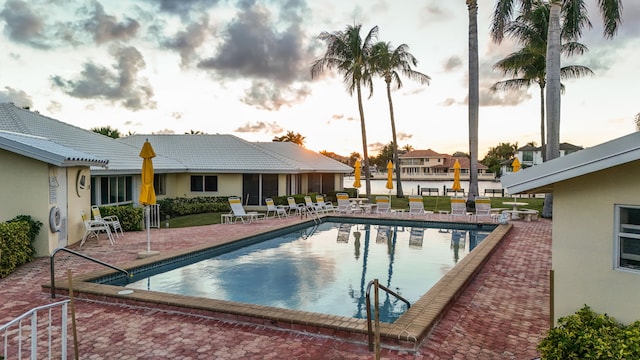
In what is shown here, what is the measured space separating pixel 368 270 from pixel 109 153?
14807 millimetres

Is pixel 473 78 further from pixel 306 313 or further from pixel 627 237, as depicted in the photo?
pixel 306 313

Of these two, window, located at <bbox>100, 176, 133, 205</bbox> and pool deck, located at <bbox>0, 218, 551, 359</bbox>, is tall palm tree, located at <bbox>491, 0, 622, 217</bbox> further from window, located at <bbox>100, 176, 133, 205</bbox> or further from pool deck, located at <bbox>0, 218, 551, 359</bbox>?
window, located at <bbox>100, 176, 133, 205</bbox>

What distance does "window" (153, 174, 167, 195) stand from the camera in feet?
77.5

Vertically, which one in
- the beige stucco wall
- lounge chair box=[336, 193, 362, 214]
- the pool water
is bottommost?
the pool water

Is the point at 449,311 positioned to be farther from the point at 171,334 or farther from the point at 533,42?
Answer: the point at 533,42

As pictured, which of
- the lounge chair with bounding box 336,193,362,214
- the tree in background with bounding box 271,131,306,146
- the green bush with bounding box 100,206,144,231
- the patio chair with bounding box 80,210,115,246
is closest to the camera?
the patio chair with bounding box 80,210,115,246

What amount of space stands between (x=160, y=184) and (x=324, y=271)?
1627 centimetres

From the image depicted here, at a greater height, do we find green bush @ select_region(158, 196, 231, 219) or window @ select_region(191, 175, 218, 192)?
window @ select_region(191, 175, 218, 192)

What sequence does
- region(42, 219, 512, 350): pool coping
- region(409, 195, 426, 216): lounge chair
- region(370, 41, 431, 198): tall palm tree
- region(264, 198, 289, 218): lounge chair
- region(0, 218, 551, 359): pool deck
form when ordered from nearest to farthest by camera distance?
region(0, 218, 551, 359): pool deck
region(42, 219, 512, 350): pool coping
region(409, 195, 426, 216): lounge chair
region(264, 198, 289, 218): lounge chair
region(370, 41, 431, 198): tall palm tree

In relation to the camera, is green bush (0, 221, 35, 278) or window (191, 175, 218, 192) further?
window (191, 175, 218, 192)

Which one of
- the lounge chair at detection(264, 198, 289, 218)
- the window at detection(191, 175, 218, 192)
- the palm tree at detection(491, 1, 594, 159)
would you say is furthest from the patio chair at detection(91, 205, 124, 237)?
the palm tree at detection(491, 1, 594, 159)

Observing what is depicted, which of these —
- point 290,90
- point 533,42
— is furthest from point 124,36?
point 533,42

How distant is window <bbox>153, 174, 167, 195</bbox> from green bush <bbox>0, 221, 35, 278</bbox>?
12.8 m

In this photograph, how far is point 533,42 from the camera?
75.5 feet
